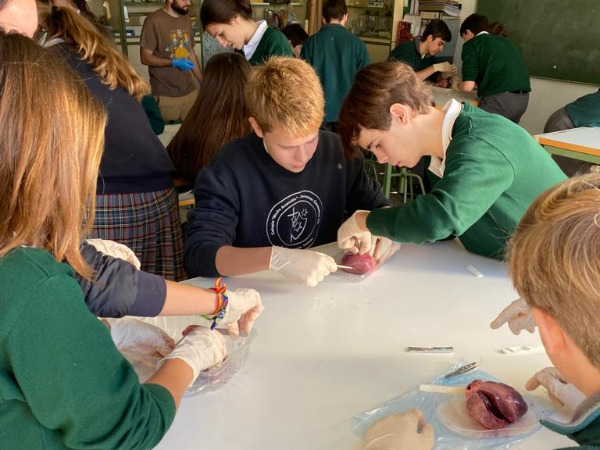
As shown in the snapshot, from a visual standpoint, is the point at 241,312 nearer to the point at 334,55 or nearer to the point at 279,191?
the point at 279,191

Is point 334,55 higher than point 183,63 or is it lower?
higher

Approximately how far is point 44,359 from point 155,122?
2.40 m

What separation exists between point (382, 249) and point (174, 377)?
2.30ft

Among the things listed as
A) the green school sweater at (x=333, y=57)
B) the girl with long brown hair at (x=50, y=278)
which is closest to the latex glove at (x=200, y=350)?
the girl with long brown hair at (x=50, y=278)

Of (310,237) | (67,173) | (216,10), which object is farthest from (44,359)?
(216,10)

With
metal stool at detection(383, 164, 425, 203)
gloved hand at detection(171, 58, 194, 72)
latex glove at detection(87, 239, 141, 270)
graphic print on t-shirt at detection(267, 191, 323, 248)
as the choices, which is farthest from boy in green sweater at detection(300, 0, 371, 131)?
latex glove at detection(87, 239, 141, 270)

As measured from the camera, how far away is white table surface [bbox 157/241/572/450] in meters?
0.84

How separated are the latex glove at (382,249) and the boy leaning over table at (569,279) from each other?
0.68m

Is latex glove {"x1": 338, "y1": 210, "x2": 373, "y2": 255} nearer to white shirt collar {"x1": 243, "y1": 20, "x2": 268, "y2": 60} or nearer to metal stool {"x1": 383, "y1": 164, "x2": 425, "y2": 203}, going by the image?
white shirt collar {"x1": 243, "y1": 20, "x2": 268, "y2": 60}

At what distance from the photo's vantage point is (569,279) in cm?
60

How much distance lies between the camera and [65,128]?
0.65 m

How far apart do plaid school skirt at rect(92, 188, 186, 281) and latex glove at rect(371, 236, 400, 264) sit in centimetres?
83

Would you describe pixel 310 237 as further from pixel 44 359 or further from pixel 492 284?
pixel 44 359

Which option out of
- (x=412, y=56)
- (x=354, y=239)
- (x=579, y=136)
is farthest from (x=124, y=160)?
(x=412, y=56)
